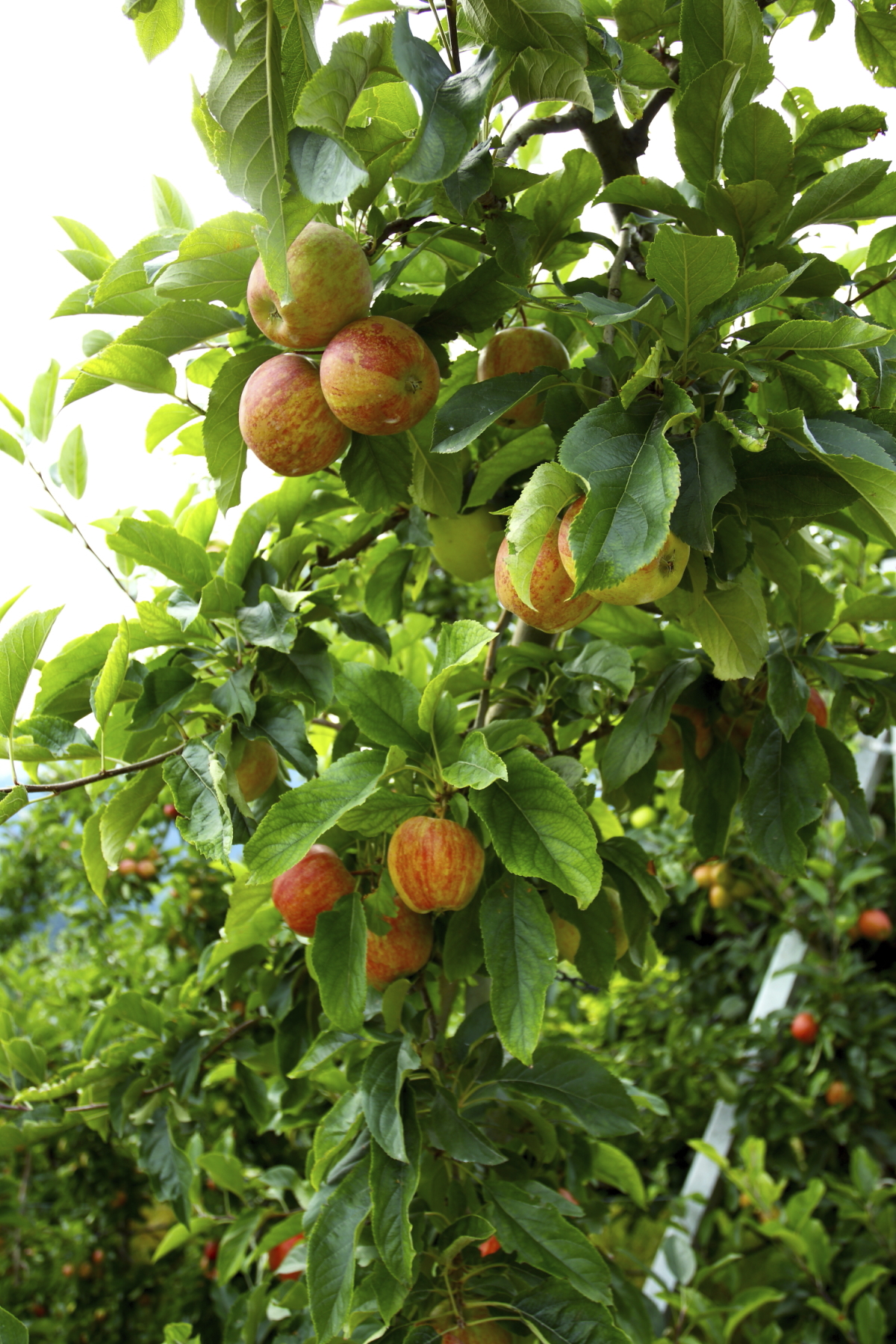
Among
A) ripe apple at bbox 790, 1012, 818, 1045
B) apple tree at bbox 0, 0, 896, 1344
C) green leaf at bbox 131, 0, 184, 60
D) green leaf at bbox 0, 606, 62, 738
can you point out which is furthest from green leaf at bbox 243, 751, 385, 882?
Answer: ripe apple at bbox 790, 1012, 818, 1045

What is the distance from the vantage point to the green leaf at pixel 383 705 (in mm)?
922

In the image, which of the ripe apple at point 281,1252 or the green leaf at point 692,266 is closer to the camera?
the green leaf at point 692,266

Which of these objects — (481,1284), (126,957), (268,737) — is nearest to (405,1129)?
(481,1284)

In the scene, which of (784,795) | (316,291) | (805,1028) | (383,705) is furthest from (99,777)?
(805,1028)

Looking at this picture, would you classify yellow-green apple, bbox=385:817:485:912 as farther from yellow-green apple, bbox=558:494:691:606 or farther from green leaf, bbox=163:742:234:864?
yellow-green apple, bbox=558:494:691:606

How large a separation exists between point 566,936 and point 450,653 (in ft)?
1.25

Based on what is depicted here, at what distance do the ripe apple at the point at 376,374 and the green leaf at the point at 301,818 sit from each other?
12.4 inches

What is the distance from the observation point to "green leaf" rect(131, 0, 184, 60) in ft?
2.27

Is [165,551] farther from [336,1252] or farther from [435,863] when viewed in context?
[336,1252]

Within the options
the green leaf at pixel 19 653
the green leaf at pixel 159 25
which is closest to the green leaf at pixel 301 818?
the green leaf at pixel 19 653

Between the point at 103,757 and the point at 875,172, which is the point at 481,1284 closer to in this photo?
the point at 103,757

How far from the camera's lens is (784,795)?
104cm

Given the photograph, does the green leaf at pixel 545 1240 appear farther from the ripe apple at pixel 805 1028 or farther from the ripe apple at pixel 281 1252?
the ripe apple at pixel 805 1028

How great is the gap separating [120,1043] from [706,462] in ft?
3.88
